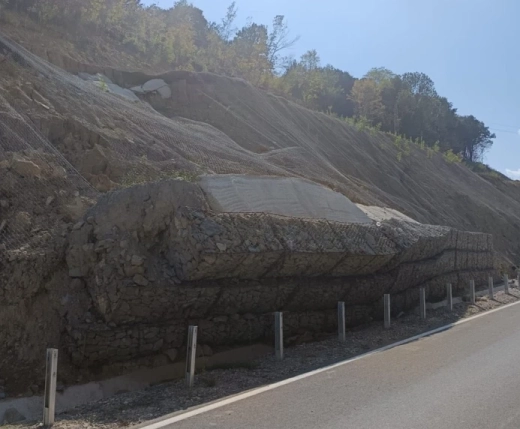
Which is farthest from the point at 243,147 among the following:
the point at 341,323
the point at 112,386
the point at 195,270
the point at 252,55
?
the point at 252,55

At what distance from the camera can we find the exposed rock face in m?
9.09

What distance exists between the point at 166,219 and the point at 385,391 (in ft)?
15.1

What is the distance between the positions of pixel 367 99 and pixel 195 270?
170ft

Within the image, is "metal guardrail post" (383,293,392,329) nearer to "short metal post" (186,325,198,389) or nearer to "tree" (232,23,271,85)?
"short metal post" (186,325,198,389)

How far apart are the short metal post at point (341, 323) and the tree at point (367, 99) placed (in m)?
48.1

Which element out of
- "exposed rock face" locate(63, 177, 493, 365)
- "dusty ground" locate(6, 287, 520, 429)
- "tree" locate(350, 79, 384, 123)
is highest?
"tree" locate(350, 79, 384, 123)

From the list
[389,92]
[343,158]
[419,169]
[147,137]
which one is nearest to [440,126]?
[389,92]

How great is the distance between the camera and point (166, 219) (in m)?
9.96

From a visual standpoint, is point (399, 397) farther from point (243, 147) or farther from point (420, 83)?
point (420, 83)

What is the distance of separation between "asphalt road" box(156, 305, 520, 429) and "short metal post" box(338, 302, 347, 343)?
1410 mm

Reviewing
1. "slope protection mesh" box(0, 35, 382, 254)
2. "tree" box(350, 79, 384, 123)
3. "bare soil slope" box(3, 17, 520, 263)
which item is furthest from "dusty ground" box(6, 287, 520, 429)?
"tree" box(350, 79, 384, 123)

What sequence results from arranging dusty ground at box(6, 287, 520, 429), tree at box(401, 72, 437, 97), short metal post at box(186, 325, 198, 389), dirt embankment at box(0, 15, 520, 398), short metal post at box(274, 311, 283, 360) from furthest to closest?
tree at box(401, 72, 437, 97), short metal post at box(274, 311, 283, 360), dirt embankment at box(0, 15, 520, 398), short metal post at box(186, 325, 198, 389), dusty ground at box(6, 287, 520, 429)

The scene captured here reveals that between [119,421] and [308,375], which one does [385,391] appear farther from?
[119,421]

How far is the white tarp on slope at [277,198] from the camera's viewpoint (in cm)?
1176
